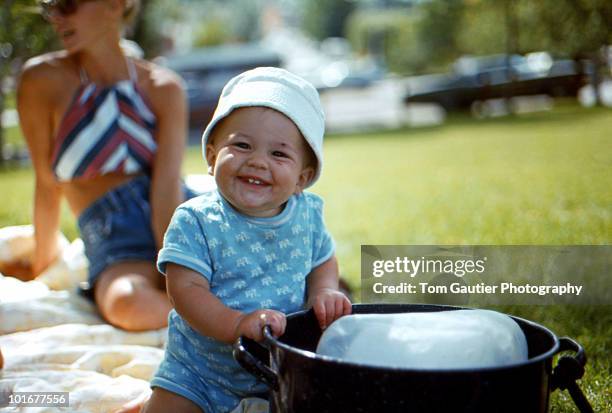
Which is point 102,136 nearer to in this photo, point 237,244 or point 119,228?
point 119,228

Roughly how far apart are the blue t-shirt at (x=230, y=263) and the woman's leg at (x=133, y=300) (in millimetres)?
575

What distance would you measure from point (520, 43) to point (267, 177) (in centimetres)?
242

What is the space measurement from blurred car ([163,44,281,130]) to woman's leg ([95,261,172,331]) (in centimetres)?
436

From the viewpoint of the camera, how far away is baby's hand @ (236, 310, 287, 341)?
44.9 inches

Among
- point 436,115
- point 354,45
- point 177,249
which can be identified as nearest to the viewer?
point 177,249

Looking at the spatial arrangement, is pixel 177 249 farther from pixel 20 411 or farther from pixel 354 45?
pixel 354 45

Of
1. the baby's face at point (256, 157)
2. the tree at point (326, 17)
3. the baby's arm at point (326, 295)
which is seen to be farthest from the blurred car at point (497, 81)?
the baby's face at point (256, 157)

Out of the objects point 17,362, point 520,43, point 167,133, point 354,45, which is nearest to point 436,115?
point 354,45

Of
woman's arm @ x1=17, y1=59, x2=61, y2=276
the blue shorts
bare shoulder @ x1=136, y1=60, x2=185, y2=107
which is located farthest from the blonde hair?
the blue shorts

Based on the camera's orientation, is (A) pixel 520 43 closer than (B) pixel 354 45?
Yes

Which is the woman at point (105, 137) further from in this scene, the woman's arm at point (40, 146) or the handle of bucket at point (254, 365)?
the handle of bucket at point (254, 365)

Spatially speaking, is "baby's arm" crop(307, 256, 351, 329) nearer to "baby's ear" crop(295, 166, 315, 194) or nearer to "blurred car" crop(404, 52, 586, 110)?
"baby's ear" crop(295, 166, 315, 194)

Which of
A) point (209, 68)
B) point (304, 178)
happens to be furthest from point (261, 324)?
point (209, 68)

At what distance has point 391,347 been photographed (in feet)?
3.42
